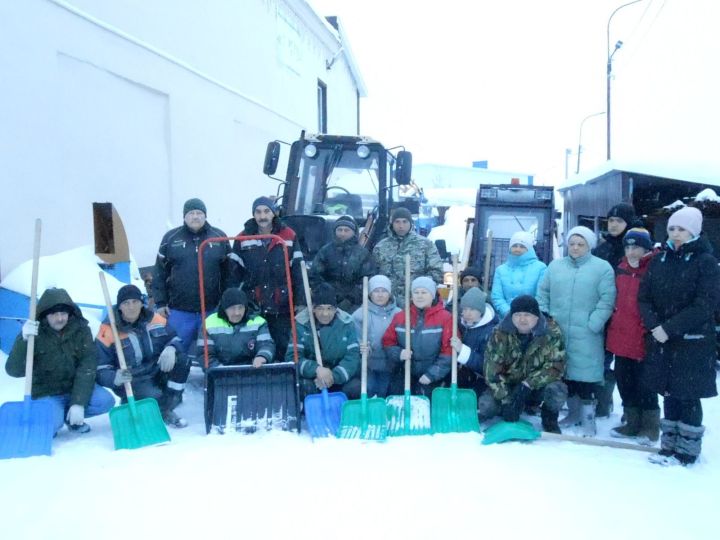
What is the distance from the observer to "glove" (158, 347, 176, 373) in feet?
13.5

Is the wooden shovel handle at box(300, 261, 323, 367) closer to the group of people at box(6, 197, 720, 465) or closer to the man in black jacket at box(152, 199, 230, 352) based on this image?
the group of people at box(6, 197, 720, 465)

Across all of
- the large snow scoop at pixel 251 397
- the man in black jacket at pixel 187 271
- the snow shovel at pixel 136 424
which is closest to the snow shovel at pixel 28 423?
the snow shovel at pixel 136 424

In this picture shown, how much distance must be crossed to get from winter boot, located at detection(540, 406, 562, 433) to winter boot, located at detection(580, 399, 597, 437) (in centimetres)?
19

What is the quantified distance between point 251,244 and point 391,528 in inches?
102

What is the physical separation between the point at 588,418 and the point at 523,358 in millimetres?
618

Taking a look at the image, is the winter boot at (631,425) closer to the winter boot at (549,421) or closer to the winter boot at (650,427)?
the winter boot at (650,427)

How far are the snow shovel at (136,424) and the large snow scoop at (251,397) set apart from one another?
32cm

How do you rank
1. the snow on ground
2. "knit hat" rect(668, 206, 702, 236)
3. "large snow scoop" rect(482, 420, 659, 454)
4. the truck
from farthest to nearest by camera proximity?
1. the truck
2. "large snow scoop" rect(482, 420, 659, 454)
3. "knit hat" rect(668, 206, 702, 236)
4. the snow on ground

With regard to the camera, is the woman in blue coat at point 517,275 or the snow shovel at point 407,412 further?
the woman in blue coat at point 517,275

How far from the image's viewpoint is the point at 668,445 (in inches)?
138

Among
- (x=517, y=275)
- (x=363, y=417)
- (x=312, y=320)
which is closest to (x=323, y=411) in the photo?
(x=363, y=417)

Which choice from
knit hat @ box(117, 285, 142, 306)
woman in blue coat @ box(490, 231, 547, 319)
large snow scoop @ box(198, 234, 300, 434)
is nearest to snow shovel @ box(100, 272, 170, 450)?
large snow scoop @ box(198, 234, 300, 434)

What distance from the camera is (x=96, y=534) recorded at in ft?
9.00

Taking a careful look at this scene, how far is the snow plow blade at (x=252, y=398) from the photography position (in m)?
4.03
